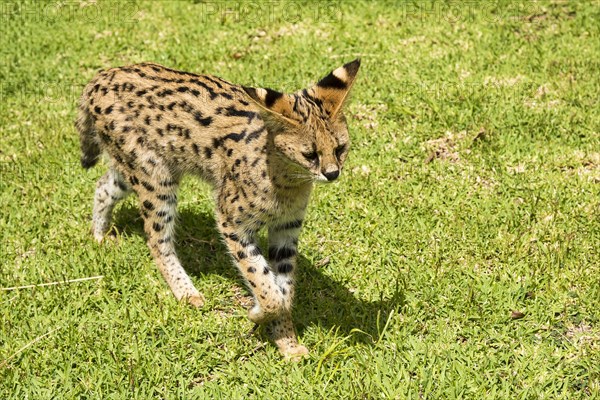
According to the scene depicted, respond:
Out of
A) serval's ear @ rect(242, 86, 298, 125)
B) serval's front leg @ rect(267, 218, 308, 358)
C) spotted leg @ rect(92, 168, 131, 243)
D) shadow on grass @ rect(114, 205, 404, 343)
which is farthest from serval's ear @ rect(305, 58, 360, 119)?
spotted leg @ rect(92, 168, 131, 243)

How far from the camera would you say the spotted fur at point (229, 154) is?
5379 millimetres

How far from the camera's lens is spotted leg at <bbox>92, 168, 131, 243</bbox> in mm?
7074

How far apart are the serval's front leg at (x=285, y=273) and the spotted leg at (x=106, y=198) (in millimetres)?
1574

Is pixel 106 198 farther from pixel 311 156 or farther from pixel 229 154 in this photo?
pixel 311 156

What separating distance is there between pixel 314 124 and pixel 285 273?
1328 mm

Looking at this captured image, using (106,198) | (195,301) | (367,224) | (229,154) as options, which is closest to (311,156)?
(229,154)

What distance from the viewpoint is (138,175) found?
656 centimetres

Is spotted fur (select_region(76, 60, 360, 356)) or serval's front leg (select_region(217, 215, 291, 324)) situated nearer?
spotted fur (select_region(76, 60, 360, 356))

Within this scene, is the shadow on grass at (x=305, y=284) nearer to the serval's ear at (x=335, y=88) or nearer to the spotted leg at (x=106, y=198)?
the spotted leg at (x=106, y=198)

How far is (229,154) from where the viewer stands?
6.09m

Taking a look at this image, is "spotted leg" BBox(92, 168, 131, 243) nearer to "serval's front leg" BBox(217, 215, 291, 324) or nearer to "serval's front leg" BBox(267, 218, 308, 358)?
"serval's front leg" BBox(217, 215, 291, 324)

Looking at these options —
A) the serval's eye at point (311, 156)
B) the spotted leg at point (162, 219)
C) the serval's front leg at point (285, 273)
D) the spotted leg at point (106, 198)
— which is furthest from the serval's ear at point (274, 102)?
the spotted leg at point (106, 198)

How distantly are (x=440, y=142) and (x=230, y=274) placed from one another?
9.02 feet

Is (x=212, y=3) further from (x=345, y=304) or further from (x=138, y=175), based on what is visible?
(x=345, y=304)
